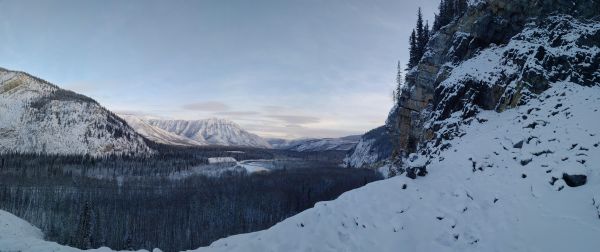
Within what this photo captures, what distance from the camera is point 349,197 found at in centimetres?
2234

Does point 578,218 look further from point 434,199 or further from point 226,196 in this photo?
point 226,196

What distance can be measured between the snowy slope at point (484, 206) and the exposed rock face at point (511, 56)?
22.5ft

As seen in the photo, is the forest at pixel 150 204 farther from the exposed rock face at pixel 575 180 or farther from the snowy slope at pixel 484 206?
the exposed rock face at pixel 575 180

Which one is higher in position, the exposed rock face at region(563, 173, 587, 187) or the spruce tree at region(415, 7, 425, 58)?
the spruce tree at region(415, 7, 425, 58)

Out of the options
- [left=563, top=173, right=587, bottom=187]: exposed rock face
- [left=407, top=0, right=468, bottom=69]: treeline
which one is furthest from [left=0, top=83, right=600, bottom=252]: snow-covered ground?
[left=407, top=0, right=468, bottom=69]: treeline

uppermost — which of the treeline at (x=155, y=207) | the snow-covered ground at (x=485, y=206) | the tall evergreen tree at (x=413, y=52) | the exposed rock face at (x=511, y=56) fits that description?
the tall evergreen tree at (x=413, y=52)

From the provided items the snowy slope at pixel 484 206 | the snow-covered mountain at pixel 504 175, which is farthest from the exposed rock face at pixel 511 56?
the snowy slope at pixel 484 206

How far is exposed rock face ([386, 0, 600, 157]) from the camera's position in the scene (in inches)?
1276

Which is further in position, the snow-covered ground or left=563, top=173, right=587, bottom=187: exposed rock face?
left=563, top=173, right=587, bottom=187: exposed rock face

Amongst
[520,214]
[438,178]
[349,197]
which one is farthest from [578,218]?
[349,197]

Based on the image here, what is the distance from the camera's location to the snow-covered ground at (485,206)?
15461 mm

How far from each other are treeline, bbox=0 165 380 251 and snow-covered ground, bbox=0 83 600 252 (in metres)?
64.3

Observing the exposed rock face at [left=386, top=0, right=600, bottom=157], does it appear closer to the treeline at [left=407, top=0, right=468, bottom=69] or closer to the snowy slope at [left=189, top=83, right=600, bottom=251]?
the snowy slope at [left=189, top=83, right=600, bottom=251]

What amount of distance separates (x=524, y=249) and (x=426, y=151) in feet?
84.1
